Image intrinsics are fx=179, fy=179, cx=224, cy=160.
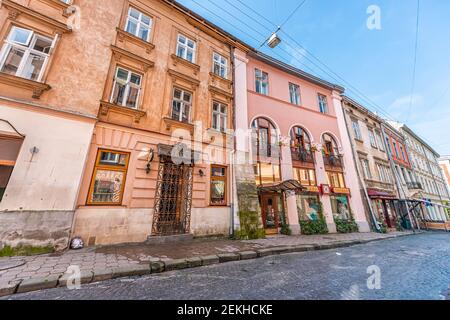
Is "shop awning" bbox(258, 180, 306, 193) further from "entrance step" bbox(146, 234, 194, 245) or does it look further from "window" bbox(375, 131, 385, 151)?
"window" bbox(375, 131, 385, 151)

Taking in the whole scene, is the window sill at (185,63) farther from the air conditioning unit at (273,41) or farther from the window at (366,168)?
the window at (366,168)

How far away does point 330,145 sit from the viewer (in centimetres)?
1473

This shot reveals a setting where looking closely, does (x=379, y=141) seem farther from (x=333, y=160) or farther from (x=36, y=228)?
(x=36, y=228)

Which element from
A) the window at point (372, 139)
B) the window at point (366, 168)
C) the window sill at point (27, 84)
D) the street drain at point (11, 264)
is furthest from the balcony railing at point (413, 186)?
the window sill at point (27, 84)

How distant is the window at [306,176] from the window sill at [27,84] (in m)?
12.6

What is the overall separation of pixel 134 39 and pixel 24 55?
3.76m

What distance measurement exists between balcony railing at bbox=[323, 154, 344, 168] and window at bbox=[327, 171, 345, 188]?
2.09 feet

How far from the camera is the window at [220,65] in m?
10.6

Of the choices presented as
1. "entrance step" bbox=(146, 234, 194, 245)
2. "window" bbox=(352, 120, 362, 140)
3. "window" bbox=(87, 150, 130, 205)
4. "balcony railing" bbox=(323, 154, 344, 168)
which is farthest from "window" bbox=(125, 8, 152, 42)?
"window" bbox=(352, 120, 362, 140)

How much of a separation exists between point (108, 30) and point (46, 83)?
11.1 ft

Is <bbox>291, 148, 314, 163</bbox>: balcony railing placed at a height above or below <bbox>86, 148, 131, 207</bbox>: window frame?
above

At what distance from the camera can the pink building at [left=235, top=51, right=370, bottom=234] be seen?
422 inches

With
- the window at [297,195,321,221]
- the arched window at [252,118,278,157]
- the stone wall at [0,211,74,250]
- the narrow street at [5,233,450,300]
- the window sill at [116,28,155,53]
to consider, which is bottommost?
the narrow street at [5,233,450,300]

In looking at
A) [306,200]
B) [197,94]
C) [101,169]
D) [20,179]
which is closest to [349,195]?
[306,200]
